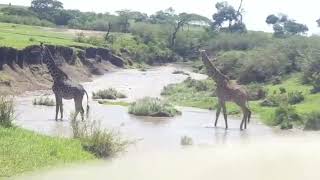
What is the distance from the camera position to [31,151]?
54.5 feet

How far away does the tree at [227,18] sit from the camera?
11979 centimetres

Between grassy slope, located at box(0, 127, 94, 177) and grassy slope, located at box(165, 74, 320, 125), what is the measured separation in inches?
601

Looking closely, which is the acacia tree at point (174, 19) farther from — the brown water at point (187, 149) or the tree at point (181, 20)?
the brown water at point (187, 149)

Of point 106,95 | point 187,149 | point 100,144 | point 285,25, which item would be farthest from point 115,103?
point 285,25

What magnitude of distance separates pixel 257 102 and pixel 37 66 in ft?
60.1

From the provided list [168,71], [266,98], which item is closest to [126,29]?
[168,71]

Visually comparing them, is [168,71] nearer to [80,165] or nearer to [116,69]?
[116,69]

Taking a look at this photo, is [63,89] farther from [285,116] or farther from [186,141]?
[285,116]

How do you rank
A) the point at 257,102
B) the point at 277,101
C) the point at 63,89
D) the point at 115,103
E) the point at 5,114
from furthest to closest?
the point at 115,103
the point at 257,102
the point at 277,101
the point at 63,89
the point at 5,114

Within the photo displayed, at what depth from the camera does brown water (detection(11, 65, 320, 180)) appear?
Result: 16672mm

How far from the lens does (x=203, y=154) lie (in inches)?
805

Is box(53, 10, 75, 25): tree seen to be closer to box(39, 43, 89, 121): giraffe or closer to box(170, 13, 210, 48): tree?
box(170, 13, 210, 48): tree

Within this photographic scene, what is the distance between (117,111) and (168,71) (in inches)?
1598

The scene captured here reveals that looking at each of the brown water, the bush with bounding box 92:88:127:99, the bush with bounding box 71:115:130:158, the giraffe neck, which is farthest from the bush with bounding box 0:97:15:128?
the bush with bounding box 92:88:127:99
